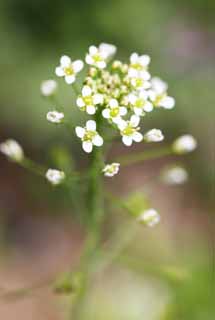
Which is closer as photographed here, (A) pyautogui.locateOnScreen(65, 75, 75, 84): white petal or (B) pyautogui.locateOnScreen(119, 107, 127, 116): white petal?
(B) pyautogui.locateOnScreen(119, 107, 127, 116): white petal

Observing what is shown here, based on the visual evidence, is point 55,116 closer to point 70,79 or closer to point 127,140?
point 70,79

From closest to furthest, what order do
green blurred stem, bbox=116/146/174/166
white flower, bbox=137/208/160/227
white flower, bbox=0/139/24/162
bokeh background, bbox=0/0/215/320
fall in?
white flower, bbox=137/208/160/227, white flower, bbox=0/139/24/162, green blurred stem, bbox=116/146/174/166, bokeh background, bbox=0/0/215/320

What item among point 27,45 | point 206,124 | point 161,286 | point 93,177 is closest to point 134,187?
point 206,124

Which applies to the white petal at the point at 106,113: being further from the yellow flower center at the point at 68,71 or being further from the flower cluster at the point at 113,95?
the yellow flower center at the point at 68,71

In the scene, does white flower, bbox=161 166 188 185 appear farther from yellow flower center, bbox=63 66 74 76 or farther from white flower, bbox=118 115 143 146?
yellow flower center, bbox=63 66 74 76

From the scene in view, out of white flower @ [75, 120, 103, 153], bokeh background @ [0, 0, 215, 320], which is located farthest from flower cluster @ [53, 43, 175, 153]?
bokeh background @ [0, 0, 215, 320]

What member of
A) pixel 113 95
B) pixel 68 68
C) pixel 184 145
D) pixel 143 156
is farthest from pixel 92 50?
pixel 143 156

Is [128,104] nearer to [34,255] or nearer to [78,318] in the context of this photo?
[78,318]
